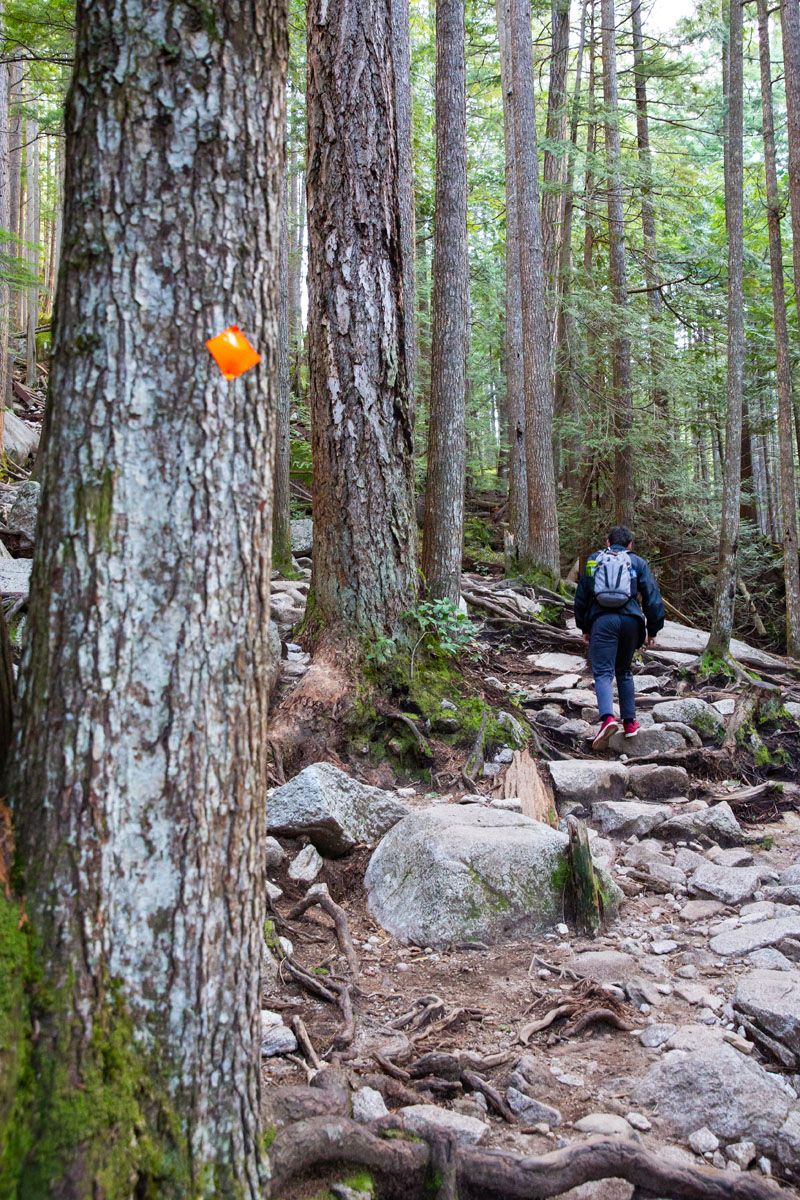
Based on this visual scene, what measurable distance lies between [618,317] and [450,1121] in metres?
15.0

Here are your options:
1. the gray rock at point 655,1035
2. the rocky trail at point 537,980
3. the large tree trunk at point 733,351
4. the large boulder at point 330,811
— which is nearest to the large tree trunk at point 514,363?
the large tree trunk at point 733,351

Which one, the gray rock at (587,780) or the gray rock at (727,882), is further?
the gray rock at (587,780)

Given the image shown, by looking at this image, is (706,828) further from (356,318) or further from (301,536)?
(301,536)

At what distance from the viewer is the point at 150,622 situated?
2.18 m

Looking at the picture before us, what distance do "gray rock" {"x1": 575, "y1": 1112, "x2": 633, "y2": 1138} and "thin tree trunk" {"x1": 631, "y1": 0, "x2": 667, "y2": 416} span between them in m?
14.9

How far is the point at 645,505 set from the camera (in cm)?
1762

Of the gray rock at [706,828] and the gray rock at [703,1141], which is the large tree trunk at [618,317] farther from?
the gray rock at [703,1141]

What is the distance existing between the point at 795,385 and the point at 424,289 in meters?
8.48

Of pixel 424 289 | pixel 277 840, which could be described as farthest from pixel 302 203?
pixel 277 840

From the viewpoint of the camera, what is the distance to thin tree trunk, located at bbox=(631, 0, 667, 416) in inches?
655

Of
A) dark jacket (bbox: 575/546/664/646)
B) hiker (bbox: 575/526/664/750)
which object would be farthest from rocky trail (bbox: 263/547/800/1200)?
dark jacket (bbox: 575/546/664/646)

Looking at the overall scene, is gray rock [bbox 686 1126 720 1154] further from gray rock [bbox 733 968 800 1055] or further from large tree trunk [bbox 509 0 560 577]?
large tree trunk [bbox 509 0 560 577]

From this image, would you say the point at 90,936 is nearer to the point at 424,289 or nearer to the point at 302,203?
the point at 424,289

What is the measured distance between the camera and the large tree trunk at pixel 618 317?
52.5 feet
